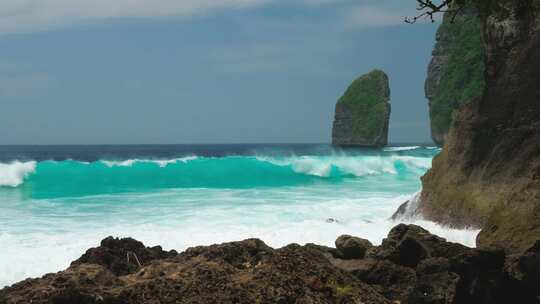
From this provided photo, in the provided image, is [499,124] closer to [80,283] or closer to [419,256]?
[419,256]

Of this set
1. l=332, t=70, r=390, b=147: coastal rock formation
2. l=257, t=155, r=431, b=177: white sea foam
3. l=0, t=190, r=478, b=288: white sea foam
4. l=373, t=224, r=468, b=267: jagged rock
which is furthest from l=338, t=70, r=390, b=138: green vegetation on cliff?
l=373, t=224, r=468, b=267: jagged rock

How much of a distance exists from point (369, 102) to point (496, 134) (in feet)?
336

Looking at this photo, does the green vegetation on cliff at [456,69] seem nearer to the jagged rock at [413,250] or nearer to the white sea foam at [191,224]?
the white sea foam at [191,224]

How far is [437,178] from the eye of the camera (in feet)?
41.8

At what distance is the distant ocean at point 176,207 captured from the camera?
1162 centimetres

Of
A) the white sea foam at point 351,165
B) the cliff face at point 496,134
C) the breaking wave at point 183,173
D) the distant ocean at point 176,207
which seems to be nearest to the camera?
the cliff face at point 496,134

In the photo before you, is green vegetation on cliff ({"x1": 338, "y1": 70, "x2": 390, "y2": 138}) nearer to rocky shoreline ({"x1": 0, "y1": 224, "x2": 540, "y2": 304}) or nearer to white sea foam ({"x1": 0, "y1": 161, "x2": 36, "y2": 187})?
white sea foam ({"x1": 0, "y1": 161, "x2": 36, "y2": 187})

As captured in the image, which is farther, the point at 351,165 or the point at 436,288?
the point at 351,165

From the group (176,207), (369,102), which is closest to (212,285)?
(176,207)

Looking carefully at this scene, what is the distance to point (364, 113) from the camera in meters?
113

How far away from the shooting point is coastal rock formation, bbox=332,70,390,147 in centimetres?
10956

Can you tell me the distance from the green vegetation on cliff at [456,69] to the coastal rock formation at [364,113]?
67.5 feet

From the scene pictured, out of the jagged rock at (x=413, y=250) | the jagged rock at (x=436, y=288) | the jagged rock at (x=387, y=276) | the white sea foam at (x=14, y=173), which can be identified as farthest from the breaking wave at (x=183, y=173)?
the jagged rock at (x=436, y=288)

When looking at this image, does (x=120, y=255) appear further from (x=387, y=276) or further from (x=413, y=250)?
(x=413, y=250)
